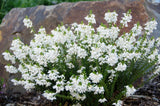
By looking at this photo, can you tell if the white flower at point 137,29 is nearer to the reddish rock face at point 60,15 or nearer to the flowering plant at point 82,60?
the flowering plant at point 82,60

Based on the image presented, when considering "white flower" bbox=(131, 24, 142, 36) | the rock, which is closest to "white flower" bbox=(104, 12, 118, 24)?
"white flower" bbox=(131, 24, 142, 36)

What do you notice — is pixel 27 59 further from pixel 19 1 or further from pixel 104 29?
pixel 19 1

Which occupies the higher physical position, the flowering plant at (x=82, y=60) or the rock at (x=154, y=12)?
the rock at (x=154, y=12)

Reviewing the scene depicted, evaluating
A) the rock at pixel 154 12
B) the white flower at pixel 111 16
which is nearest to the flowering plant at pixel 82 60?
the white flower at pixel 111 16

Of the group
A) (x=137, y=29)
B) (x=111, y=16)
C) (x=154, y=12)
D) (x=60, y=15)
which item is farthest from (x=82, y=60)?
(x=154, y=12)

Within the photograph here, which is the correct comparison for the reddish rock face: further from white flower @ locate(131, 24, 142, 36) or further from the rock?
white flower @ locate(131, 24, 142, 36)

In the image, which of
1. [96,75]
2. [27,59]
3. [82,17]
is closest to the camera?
[96,75]

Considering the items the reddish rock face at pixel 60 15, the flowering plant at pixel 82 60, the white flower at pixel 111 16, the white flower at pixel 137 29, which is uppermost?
the reddish rock face at pixel 60 15

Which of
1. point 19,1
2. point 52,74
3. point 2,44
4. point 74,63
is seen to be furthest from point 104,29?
point 19,1
